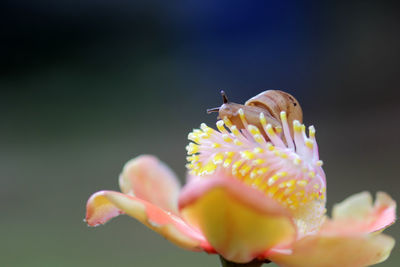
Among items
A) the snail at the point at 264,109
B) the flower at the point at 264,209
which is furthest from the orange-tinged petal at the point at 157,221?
the snail at the point at 264,109

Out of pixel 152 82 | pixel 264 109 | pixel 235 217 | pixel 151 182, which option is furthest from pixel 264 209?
pixel 152 82

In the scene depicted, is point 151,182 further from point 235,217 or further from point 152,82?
point 152,82

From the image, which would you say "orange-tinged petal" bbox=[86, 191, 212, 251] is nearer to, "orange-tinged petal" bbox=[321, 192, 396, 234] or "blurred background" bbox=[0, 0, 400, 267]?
"orange-tinged petal" bbox=[321, 192, 396, 234]

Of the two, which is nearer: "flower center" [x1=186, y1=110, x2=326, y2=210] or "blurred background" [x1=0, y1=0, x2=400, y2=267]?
"flower center" [x1=186, y1=110, x2=326, y2=210]

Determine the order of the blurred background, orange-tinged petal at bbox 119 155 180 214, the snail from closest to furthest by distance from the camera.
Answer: the snail
orange-tinged petal at bbox 119 155 180 214
the blurred background

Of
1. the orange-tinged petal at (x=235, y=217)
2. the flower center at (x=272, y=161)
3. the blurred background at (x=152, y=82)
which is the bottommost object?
the orange-tinged petal at (x=235, y=217)

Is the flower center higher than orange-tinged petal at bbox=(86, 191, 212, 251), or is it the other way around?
the flower center

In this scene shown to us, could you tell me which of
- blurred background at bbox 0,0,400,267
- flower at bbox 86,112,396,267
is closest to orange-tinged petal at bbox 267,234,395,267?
flower at bbox 86,112,396,267

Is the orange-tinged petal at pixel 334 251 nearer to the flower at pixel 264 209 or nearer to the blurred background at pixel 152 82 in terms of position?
the flower at pixel 264 209

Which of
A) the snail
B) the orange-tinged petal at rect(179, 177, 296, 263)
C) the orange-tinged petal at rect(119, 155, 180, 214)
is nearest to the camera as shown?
the orange-tinged petal at rect(179, 177, 296, 263)
